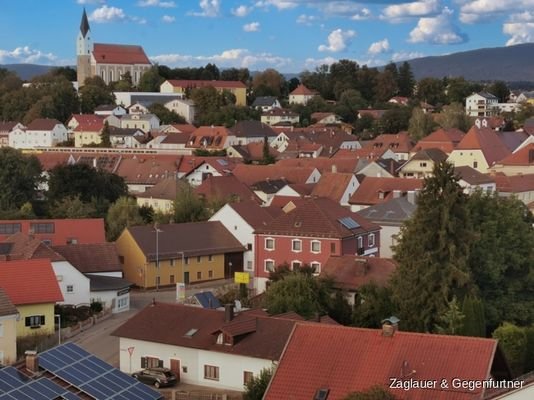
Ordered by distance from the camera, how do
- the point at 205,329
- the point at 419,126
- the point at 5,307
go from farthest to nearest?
1. the point at 419,126
2. the point at 5,307
3. the point at 205,329

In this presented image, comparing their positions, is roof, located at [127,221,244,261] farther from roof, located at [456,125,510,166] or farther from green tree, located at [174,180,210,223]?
roof, located at [456,125,510,166]

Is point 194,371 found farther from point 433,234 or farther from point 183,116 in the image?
point 183,116

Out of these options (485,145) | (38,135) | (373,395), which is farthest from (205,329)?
(38,135)

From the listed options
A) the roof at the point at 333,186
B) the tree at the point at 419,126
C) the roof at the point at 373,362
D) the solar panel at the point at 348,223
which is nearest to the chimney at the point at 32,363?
the roof at the point at 373,362

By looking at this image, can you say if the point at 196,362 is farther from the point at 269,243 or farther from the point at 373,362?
the point at 269,243

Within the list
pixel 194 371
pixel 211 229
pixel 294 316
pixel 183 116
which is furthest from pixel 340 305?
pixel 183 116

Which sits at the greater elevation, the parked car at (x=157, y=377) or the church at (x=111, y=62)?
the church at (x=111, y=62)

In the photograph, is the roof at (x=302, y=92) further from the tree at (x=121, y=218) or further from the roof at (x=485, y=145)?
the tree at (x=121, y=218)
